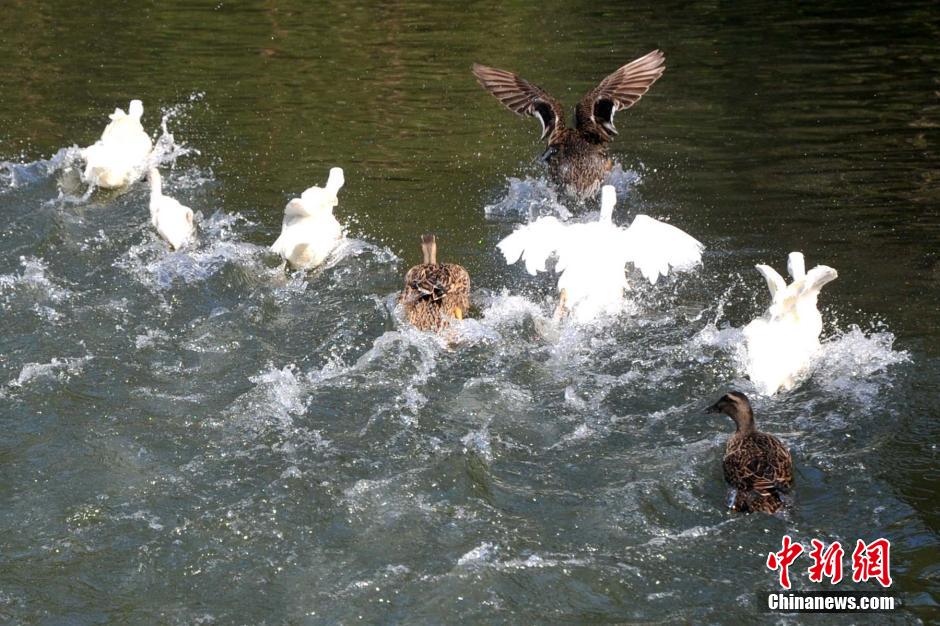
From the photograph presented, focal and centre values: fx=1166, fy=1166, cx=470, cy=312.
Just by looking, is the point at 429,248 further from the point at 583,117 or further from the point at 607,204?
the point at 583,117

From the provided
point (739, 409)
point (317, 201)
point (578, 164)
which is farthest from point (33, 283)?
point (739, 409)

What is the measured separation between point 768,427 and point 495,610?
2247 millimetres

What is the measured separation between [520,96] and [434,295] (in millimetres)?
3732

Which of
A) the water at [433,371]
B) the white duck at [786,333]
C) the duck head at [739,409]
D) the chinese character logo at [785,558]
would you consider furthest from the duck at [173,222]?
the chinese character logo at [785,558]

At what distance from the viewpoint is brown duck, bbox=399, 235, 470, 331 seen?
7.54 metres

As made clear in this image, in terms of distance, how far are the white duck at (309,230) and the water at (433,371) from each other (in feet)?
0.46

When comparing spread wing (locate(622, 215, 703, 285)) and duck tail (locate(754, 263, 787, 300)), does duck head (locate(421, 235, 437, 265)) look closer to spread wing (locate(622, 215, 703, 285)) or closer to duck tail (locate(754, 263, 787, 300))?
spread wing (locate(622, 215, 703, 285))

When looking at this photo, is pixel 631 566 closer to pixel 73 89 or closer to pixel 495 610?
pixel 495 610

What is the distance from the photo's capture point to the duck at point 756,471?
5.45 metres

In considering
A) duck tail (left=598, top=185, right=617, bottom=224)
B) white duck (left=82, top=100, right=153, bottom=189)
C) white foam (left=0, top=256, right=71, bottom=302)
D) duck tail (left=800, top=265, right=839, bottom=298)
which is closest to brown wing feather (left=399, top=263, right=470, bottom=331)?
duck tail (left=598, top=185, right=617, bottom=224)

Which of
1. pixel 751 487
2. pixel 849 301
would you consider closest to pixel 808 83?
pixel 849 301

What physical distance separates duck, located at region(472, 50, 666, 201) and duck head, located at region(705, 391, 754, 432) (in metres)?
4.39

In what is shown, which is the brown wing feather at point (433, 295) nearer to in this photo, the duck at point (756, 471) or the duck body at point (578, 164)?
the duck at point (756, 471)

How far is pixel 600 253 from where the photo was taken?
791 cm
